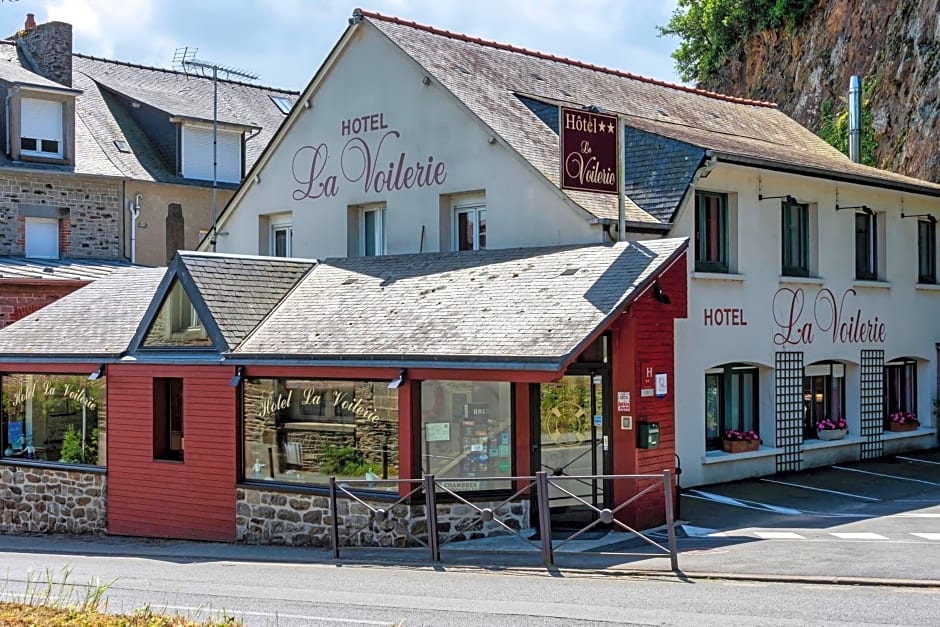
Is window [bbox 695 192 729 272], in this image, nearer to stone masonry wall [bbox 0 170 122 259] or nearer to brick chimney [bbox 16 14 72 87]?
stone masonry wall [bbox 0 170 122 259]

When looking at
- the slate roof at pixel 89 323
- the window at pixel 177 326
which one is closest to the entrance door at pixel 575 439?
the window at pixel 177 326

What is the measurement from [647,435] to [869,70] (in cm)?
2326

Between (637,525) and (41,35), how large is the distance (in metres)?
22.7

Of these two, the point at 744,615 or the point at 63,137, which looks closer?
the point at 744,615

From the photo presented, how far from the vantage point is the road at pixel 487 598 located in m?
9.77

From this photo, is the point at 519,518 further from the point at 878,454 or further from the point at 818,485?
the point at 878,454

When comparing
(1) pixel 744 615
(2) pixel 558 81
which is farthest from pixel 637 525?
(2) pixel 558 81

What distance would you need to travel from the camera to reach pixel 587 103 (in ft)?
73.0

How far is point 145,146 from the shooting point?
31812mm

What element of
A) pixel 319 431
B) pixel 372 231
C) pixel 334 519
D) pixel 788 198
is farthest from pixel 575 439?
pixel 372 231

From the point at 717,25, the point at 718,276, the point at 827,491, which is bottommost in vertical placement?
the point at 827,491

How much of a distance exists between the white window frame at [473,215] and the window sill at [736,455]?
17.0ft

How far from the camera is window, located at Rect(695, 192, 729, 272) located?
19188 millimetres

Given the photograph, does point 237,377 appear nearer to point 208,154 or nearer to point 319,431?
point 319,431
